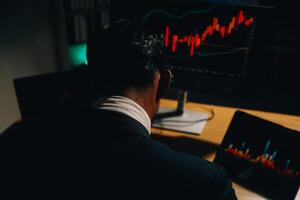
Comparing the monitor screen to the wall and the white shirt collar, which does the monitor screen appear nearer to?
the white shirt collar

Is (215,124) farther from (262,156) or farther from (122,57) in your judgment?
(122,57)

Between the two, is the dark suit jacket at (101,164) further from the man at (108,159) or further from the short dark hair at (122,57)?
the short dark hair at (122,57)

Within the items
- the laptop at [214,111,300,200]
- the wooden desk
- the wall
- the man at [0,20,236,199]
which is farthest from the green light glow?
the man at [0,20,236,199]

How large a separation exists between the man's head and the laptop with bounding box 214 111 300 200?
1.35ft

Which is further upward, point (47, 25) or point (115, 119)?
point (115, 119)

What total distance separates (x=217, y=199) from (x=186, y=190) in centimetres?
7

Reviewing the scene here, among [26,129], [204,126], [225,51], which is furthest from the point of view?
[204,126]

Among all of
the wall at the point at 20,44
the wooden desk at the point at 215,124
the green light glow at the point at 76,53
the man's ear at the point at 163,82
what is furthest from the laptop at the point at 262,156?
the green light glow at the point at 76,53

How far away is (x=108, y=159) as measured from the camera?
0.70 meters

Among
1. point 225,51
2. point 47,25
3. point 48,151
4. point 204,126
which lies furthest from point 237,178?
point 47,25

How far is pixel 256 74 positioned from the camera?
1.37 metres

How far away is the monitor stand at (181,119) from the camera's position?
148 centimetres

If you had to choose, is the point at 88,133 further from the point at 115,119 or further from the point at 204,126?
the point at 204,126

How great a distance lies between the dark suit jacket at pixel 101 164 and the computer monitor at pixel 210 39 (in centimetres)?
63
